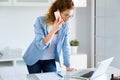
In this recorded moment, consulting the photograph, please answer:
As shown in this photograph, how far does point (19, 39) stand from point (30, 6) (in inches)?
23.6

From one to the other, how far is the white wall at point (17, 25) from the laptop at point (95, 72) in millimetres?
2054

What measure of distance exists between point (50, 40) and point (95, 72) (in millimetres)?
618

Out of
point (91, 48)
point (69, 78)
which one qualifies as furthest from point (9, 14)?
point (69, 78)

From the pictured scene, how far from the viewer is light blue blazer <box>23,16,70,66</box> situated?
2274 millimetres

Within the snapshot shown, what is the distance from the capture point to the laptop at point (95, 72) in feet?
5.74

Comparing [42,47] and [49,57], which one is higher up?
[42,47]

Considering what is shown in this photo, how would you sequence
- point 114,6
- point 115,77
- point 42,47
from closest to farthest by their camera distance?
point 115,77
point 42,47
point 114,6

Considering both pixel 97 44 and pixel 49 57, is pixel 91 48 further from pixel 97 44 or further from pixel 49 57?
pixel 49 57

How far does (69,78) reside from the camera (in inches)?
78.0

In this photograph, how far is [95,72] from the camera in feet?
5.76

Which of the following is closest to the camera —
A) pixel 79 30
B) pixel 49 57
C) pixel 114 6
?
pixel 49 57

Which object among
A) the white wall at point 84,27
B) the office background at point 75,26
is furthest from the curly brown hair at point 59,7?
the white wall at point 84,27

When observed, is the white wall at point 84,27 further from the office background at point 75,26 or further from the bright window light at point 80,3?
the bright window light at point 80,3

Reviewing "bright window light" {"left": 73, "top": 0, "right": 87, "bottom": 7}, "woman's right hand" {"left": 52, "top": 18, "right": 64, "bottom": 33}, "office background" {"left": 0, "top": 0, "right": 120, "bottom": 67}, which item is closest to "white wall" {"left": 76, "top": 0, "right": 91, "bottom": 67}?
"office background" {"left": 0, "top": 0, "right": 120, "bottom": 67}
